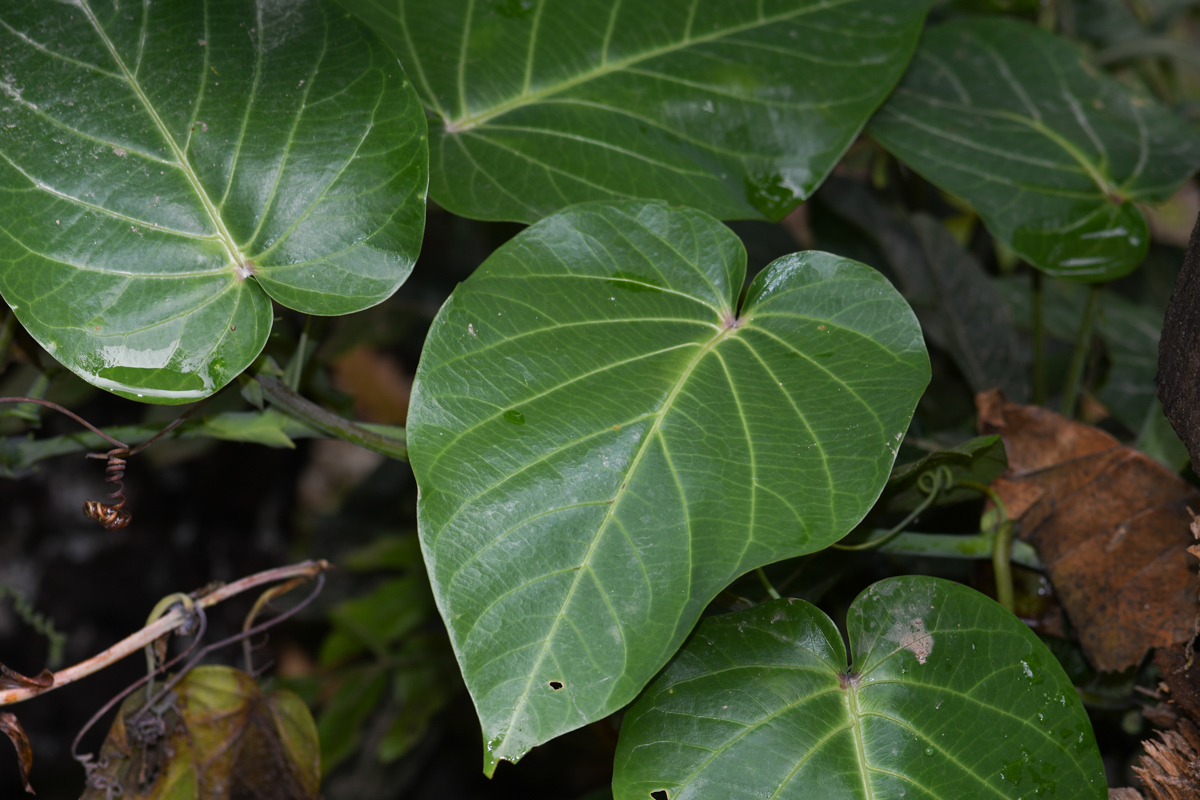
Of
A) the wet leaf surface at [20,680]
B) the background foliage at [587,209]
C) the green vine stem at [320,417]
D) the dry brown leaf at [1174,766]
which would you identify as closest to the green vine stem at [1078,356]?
the background foliage at [587,209]

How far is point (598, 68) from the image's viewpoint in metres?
0.76

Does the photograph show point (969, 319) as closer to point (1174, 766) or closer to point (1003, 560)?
point (1003, 560)

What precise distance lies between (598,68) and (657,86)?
61mm

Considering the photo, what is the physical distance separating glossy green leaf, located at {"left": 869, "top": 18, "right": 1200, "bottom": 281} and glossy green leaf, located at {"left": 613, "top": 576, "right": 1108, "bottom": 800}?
0.45m

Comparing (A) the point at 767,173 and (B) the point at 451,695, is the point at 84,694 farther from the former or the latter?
(A) the point at 767,173

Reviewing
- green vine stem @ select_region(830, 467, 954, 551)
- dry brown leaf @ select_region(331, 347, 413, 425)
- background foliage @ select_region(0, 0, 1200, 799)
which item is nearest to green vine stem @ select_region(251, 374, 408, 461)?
background foliage @ select_region(0, 0, 1200, 799)

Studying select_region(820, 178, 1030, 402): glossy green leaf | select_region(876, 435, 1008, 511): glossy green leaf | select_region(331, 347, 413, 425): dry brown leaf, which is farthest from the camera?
select_region(331, 347, 413, 425): dry brown leaf

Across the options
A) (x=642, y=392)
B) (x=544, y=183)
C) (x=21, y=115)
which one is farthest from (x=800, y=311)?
(x=21, y=115)

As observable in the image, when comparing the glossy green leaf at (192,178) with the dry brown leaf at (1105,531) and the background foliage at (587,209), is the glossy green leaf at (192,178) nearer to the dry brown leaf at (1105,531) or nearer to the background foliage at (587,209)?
the background foliage at (587,209)

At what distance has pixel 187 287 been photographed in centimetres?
58

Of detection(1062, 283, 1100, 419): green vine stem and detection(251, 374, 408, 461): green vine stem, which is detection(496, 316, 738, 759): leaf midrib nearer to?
detection(251, 374, 408, 461): green vine stem

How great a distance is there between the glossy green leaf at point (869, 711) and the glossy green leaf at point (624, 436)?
9cm

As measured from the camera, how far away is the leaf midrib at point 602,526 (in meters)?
0.46

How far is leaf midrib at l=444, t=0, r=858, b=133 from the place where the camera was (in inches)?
29.4
